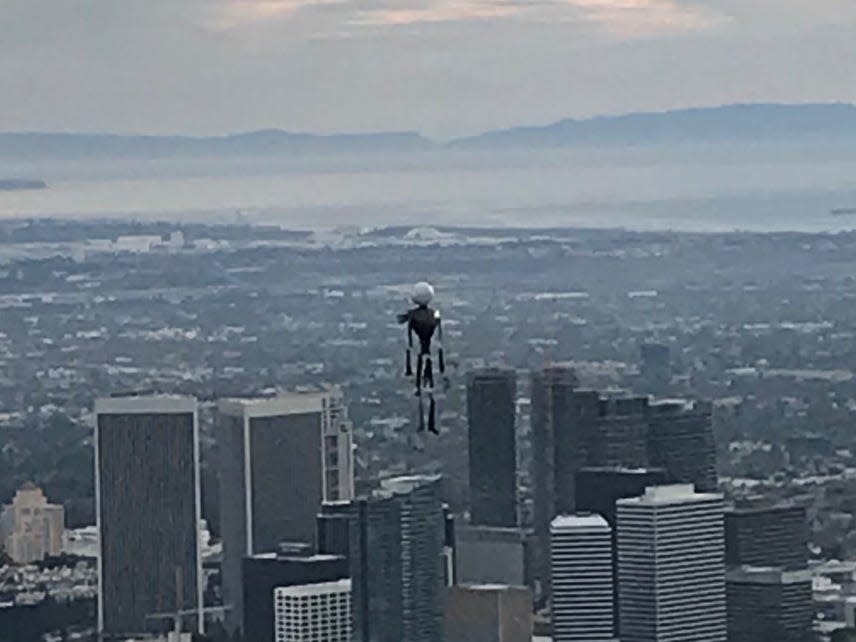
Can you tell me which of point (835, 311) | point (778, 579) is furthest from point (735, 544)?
point (835, 311)

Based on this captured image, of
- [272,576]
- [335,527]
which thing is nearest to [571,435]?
[335,527]

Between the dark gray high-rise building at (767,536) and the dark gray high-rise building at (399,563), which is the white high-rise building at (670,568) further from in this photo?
the dark gray high-rise building at (399,563)

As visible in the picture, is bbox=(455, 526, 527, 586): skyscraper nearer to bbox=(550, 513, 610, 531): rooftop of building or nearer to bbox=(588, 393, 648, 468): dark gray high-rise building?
bbox=(550, 513, 610, 531): rooftop of building

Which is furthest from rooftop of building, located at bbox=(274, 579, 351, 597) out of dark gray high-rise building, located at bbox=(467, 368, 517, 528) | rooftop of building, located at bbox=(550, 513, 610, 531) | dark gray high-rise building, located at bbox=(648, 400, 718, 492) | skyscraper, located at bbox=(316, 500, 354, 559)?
dark gray high-rise building, located at bbox=(648, 400, 718, 492)

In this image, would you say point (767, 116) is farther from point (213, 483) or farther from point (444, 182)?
point (213, 483)

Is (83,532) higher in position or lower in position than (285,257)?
lower
